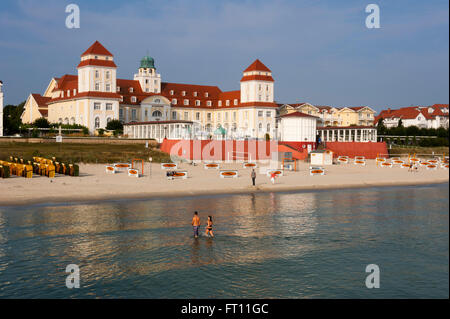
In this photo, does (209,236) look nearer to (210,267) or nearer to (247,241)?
(247,241)

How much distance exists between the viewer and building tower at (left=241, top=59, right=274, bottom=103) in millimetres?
104062

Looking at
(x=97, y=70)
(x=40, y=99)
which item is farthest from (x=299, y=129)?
(x=40, y=99)

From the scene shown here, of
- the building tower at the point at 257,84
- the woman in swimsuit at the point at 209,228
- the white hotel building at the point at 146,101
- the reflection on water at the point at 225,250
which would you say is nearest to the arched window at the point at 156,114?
the white hotel building at the point at 146,101

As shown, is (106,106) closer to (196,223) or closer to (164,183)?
(164,183)

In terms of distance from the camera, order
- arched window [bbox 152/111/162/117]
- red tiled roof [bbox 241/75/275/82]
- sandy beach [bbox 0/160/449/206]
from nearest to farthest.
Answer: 1. sandy beach [bbox 0/160/449/206]
2. red tiled roof [bbox 241/75/275/82]
3. arched window [bbox 152/111/162/117]

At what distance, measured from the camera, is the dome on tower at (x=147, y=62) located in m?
112

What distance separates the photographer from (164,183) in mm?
41344

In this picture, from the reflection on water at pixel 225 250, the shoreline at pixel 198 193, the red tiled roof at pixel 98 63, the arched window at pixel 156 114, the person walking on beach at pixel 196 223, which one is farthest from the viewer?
the arched window at pixel 156 114

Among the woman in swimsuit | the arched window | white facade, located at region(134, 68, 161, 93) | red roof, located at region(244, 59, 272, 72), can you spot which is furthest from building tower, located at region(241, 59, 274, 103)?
the woman in swimsuit

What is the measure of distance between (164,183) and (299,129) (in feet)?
129

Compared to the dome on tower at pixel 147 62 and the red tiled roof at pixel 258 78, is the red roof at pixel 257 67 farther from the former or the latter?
the dome on tower at pixel 147 62

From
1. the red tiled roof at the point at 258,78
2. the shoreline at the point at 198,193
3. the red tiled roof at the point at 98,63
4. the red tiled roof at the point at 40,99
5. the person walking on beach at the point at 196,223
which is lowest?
the person walking on beach at the point at 196,223

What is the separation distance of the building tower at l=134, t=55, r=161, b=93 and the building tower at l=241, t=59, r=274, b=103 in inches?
826

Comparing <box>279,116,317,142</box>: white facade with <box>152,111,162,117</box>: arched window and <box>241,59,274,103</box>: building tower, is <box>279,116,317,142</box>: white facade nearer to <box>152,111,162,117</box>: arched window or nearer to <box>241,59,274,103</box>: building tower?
<box>241,59,274,103</box>: building tower
